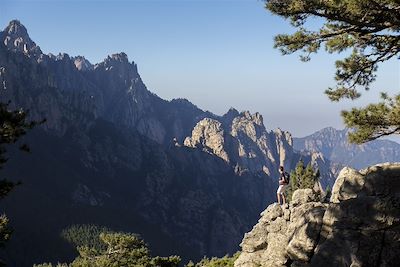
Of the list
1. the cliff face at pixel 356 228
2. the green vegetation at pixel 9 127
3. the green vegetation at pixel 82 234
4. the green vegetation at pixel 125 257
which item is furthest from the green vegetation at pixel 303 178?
the green vegetation at pixel 82 234

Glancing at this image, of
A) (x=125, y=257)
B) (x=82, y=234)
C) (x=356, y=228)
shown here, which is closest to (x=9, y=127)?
(x=356, y=228)

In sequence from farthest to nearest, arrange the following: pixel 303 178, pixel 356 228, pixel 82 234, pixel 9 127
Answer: pixel 82 234
pixel 303 178
pixel 356 228
pixel 9 127

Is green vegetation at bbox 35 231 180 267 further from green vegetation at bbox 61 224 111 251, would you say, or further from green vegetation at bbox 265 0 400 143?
green vegetation at bbox 61 224 111 251

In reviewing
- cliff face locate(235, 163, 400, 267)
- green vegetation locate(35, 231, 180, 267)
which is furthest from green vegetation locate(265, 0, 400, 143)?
green vegetation locate(35, 231, 180, 267)

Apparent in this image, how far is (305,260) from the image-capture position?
20.2 meters

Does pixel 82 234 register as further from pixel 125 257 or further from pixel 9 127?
pixel 9 127

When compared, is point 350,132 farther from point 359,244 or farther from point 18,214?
point 18,214

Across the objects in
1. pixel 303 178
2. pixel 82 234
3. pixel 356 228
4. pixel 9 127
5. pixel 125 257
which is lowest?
pixel 82 234

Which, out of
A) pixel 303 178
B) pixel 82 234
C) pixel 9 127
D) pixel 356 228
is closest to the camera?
pixel 9 127

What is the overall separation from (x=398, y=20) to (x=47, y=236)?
183495mm

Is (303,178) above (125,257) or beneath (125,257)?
above

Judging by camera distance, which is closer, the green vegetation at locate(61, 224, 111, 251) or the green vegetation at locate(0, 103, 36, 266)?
the green vegetation at locate(0, 103, 36, 266)

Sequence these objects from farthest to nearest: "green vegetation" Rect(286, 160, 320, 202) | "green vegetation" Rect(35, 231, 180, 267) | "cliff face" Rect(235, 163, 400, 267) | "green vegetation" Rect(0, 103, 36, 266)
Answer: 1. "green vegetation" Rect(286, 160, 320, 202)
2. "green vegetation" Rect(35, 231, 180, 267)
3. "cliff face" Rect(235, 163, 400, 267)
4. "green vegetation" Rect(0, 103, 36, 266)

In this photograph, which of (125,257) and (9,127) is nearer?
(9,127)
